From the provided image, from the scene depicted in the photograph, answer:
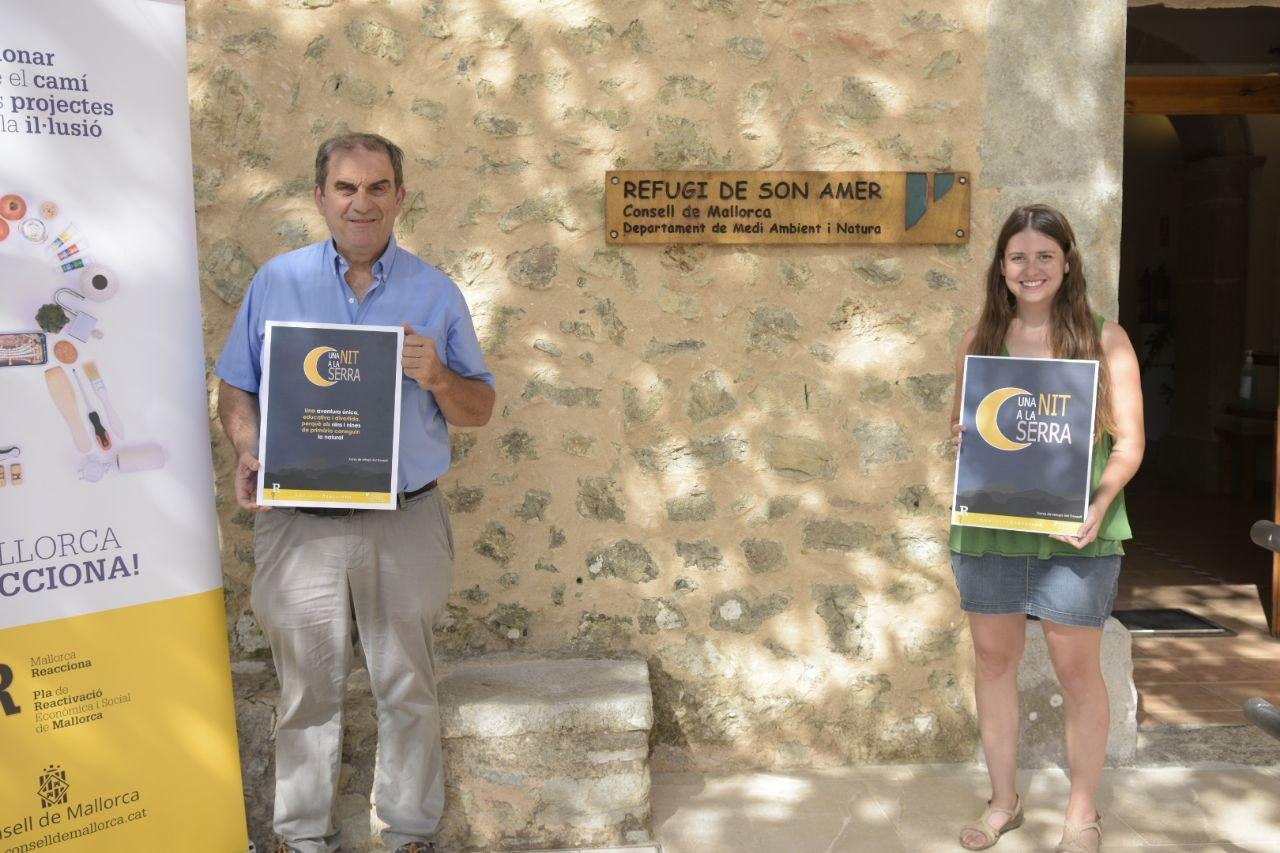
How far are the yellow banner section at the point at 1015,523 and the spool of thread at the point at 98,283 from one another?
217cm

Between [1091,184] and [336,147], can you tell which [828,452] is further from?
[336,147]

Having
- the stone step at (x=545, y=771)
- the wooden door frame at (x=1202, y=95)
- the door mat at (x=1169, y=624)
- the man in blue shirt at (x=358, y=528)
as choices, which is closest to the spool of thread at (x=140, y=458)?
the man in blue shirt at (x=358, y=528)

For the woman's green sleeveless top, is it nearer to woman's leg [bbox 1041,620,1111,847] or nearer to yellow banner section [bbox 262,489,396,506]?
woman's leg [bbox 1041,620,1111,847]

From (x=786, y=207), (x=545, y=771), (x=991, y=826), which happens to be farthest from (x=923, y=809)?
(x=786, y=207)

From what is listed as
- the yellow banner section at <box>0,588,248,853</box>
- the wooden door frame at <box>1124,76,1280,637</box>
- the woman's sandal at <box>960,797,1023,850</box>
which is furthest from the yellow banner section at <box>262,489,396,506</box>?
the wooden door frame at <box>1124,76,1280,637</box>

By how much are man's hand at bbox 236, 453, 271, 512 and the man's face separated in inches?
22.7

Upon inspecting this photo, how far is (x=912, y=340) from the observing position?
371 centimetres

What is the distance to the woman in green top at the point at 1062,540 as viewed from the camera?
113 inches

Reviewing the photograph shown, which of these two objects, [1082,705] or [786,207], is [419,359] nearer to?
[786,207]

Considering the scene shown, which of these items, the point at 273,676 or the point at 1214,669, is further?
the point at 1214,669

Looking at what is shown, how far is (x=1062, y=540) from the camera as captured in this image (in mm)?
2914

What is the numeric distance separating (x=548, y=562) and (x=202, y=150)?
1.69 meters

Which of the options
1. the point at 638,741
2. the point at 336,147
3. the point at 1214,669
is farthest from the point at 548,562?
the point at 1214,669

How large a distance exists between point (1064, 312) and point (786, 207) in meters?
1.02
